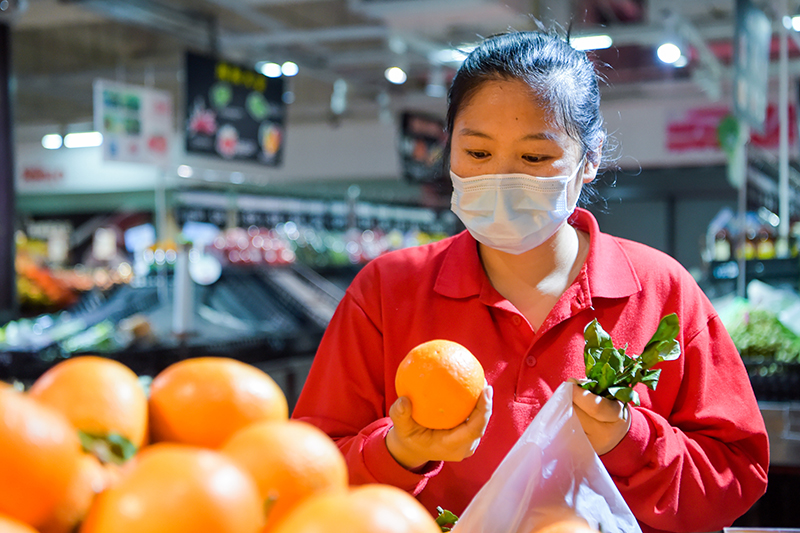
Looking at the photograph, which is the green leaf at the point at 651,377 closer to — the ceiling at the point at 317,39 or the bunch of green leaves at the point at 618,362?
the bunch of green leaves at the point at 618,362

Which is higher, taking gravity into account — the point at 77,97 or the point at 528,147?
the point at 77,97

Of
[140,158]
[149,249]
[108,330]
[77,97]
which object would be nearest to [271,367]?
[108,330]

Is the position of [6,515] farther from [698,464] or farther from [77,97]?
[77,97]

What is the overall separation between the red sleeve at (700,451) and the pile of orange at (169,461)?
0.71 metres

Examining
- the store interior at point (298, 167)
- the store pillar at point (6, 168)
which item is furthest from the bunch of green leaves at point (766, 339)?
the store pillar at point (6, 168)

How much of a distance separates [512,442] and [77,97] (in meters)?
13.4

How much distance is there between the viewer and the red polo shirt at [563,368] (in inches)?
55.2

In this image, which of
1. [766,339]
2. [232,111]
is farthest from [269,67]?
[766,339]

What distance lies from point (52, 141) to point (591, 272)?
16361 millimetres

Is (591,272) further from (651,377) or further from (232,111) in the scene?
(232,111)

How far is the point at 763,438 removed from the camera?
1.47m

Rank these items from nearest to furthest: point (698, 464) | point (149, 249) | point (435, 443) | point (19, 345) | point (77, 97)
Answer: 1. point (435, 443)
2. point (698, 464)
3. point (19, 345)
4. point (149, 249)
5. point (77, 97)

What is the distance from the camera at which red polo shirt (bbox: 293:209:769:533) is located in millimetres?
1402

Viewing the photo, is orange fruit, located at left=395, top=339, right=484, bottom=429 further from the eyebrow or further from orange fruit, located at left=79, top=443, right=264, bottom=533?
the eyebrow
